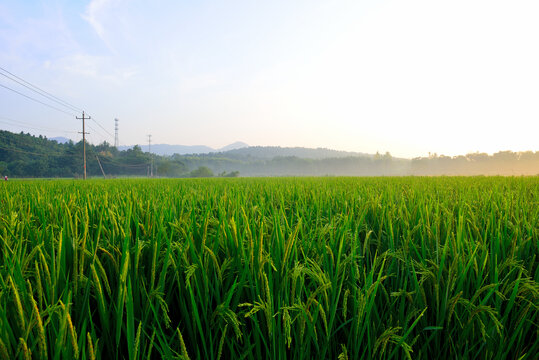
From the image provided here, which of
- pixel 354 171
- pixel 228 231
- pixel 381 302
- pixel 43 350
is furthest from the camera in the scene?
pixel 354 171

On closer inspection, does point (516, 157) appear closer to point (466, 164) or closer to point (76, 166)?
point (466, 164)

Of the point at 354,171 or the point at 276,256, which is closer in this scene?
the point at 276,256

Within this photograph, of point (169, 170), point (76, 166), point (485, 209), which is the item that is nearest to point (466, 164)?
point (169, 170)

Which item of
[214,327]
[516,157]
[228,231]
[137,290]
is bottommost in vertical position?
[214,327]

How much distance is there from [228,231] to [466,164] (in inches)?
4931

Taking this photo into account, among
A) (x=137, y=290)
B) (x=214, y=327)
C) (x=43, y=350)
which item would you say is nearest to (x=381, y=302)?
(x=214, y=327)

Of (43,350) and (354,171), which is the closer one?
(43,350)

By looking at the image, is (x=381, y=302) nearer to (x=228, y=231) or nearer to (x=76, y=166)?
(x=228, y=231)

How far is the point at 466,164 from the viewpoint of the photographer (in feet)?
336

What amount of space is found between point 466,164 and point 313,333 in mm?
125430

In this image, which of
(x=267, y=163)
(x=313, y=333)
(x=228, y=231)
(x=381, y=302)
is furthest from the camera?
(x=267, y=163)

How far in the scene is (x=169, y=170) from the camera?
113 meters

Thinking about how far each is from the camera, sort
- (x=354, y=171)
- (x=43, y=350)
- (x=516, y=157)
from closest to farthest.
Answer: (x=43, y=350)
(x=516, y=157)
(x=354, y=171)

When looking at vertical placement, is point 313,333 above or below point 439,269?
below
